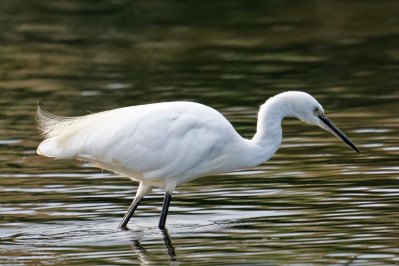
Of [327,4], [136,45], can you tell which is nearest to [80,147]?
[136,45]

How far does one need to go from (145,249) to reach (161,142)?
107 centimetres

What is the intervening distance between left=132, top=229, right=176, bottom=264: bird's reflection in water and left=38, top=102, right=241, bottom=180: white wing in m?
0.59

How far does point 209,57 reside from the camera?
22.4m

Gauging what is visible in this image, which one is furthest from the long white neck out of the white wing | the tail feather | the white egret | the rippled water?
the tail feather

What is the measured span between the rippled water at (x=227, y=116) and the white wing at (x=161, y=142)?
60 centimetres

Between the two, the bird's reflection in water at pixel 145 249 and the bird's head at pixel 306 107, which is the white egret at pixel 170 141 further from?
the bird's reflection in water at pixel 145 249

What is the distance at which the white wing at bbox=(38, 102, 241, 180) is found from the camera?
9.52 meters

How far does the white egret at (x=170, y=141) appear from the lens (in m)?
9.54

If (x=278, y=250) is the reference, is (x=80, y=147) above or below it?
above

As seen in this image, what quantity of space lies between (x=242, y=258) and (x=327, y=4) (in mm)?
22579

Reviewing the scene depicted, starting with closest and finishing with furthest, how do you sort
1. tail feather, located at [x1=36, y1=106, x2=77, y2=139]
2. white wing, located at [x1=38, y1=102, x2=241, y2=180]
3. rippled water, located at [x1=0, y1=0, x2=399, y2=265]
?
rippled water, located at [x1=0, y1=0, x2=399, y2=265]
white wing, located at [x1=38, y1=102, x2=241, y2=180]
tail feather, located at [x1=36, y1=106, x2=77, y2=139]

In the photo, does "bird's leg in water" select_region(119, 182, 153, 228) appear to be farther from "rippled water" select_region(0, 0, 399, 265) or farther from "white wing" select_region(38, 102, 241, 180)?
"white wing" select_region(38, 102, 241, 180)

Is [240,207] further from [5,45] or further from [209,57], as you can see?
[5,45]

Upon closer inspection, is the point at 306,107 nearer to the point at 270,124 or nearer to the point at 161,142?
the point at 270,124
